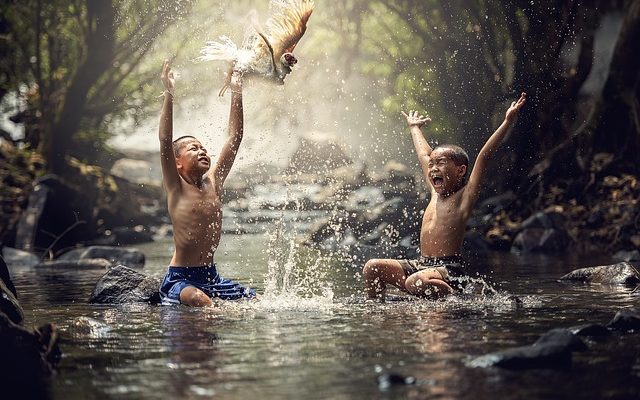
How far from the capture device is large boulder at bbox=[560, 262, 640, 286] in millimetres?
10008

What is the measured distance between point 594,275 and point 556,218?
21.3 ft

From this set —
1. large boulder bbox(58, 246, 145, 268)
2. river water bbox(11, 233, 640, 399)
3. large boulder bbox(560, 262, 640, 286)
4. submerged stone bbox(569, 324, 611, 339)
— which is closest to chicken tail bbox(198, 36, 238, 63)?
river water bbox(11, 233, 640, 399)

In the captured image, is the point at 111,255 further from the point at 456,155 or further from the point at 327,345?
the point at 327,345

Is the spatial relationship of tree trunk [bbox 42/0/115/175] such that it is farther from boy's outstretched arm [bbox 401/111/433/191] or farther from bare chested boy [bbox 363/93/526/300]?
bare chested boy [bbox 363/93/526/300]

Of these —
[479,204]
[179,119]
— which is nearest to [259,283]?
[479,204]

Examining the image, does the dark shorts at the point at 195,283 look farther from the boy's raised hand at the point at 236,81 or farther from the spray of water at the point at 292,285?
the boy's raised hand at the point at 236,81

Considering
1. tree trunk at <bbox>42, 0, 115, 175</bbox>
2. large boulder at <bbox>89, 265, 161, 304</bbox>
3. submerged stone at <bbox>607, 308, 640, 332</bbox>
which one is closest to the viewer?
submerged stone at <bbox>607, 308, 640, 332</bbox>

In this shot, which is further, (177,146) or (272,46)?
(177,146)

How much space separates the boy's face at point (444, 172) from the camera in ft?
30.0

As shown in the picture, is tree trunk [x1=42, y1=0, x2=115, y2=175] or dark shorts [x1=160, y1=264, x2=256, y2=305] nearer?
dark shorts [x1=160, y1=264, x2=256, y2=305]

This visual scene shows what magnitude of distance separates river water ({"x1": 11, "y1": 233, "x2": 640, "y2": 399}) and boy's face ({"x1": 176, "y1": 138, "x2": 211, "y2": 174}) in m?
1.22

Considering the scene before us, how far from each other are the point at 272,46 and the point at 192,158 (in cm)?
123

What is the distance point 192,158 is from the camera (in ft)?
29.2

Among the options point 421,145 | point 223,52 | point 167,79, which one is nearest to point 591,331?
point 421,145
